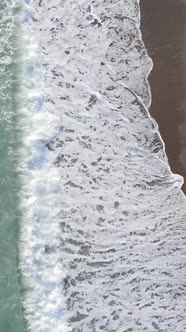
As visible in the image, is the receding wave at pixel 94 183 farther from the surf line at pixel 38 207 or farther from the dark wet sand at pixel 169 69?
the dark wet sand at pixel 169 69

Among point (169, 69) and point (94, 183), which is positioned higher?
point (169, 69)

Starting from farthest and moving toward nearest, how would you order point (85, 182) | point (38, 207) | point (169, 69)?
point (169, 69) → point (85, 182) → point (38, 207)

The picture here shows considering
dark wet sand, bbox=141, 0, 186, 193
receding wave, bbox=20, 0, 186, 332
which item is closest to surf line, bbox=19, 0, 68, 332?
receding wave, bbox=20, 0, 186, 332

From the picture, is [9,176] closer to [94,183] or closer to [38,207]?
[38,207]

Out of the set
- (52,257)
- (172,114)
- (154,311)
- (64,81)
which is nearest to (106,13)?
(64,81)

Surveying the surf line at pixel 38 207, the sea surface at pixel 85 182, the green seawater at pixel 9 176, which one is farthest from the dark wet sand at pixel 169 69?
the green seawater at pixel 9 176

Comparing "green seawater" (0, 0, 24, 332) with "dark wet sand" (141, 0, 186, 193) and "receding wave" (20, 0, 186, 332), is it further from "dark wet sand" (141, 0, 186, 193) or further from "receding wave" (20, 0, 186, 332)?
"dark wet sand" (141, 0, 186, 193)

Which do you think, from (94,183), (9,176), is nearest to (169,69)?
(94,183)
